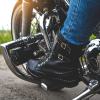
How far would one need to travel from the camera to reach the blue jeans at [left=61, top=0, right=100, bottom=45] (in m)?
3.46

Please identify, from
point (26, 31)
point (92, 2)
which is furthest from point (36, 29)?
point (92, 2)

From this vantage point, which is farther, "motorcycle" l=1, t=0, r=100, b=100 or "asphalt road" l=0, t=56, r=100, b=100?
"asphalt road" l=0, t=56, r=100, b=100

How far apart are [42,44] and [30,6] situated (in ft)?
1.34

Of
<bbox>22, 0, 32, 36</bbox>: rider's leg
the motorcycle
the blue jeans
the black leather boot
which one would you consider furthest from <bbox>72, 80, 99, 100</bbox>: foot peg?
<bbox>22, 0, 32, 36</bbox>: rider's leg

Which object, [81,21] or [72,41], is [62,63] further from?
[81,21]

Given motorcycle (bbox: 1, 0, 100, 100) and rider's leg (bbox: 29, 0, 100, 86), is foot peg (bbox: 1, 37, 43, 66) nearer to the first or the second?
motorcycle (bbox: 1, 0, 100, 100)

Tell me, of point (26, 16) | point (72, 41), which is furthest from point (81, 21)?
point (26, 16)

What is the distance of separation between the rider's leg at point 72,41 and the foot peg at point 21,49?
0.32m

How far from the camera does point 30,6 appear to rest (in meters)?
4.48

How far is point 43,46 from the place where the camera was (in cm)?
425

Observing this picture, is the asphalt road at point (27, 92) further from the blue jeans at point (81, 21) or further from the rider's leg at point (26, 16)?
the blue jeans at point (81, 21)

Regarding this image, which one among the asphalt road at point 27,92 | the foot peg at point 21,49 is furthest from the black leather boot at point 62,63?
the asphalt road at point 27,92

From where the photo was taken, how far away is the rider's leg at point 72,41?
3.49 m

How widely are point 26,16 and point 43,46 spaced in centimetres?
44
